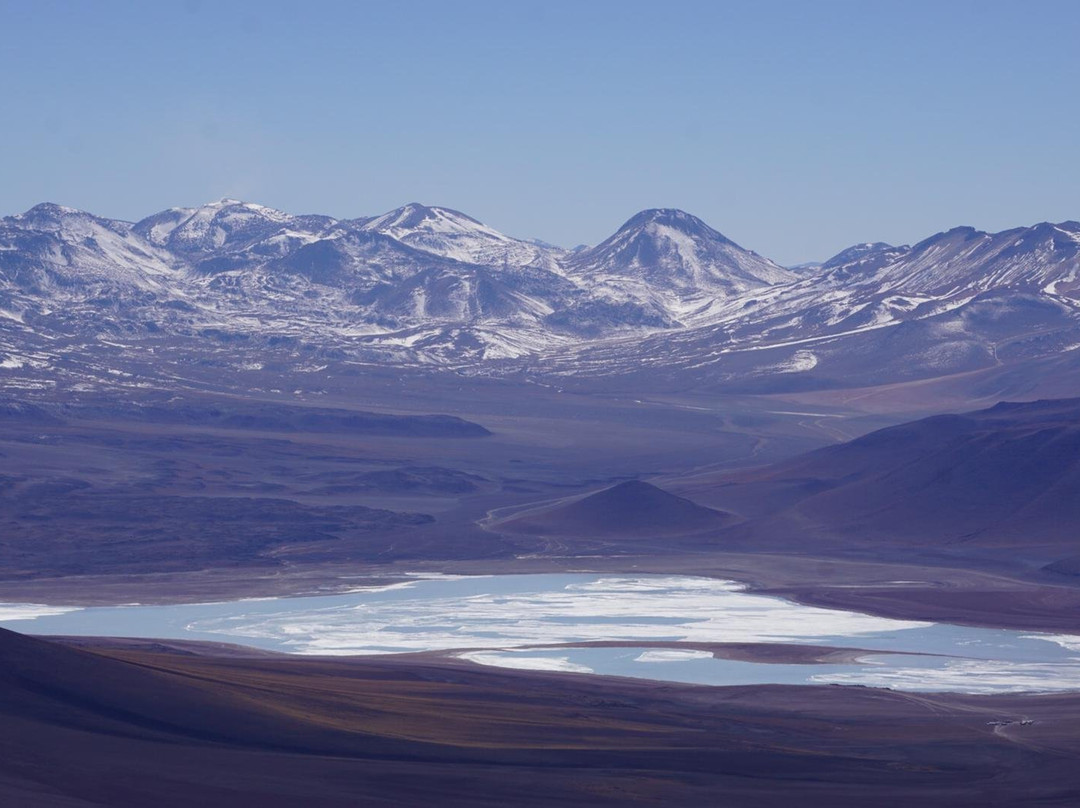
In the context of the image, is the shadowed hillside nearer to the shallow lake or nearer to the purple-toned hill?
the purple-toned hill

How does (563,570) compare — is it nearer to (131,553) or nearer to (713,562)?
(713,562)

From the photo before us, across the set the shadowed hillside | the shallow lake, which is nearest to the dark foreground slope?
the shallow lake

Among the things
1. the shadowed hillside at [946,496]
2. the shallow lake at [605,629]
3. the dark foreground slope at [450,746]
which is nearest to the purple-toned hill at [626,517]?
the shadowed hillside at [946,496]

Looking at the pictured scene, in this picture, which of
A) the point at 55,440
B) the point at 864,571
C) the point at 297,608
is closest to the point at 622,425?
the point at 55,440

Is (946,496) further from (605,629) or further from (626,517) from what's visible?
(605,629)

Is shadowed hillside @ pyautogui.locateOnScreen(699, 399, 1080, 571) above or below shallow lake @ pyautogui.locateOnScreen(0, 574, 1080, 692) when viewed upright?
above

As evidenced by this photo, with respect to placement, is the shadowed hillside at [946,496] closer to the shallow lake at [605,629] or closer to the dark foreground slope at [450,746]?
the shallow lake at [605,629]
